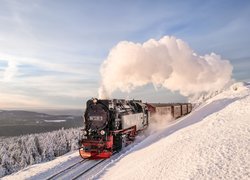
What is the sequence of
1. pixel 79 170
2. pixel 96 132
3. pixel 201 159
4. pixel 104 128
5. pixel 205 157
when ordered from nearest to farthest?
pixel 201 159 < pixel 205 157 < pixel 79 170 < pixel 104 128 < pixel 96 132

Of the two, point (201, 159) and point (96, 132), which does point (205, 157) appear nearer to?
point (201, 159)

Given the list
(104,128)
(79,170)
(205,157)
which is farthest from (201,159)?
(104,128)

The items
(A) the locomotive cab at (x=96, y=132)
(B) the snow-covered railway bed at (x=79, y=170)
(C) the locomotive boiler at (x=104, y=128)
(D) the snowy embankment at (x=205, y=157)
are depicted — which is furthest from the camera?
(C) the locomotive boiler at (x=104, y=128)

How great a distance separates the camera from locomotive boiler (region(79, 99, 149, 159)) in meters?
20.0

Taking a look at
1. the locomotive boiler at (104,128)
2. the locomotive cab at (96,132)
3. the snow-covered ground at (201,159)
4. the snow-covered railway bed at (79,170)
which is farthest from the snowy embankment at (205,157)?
the locomotive boiler at (104,128)

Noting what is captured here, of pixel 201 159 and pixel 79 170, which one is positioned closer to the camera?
pixel 201 159

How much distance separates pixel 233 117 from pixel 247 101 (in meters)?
3.85

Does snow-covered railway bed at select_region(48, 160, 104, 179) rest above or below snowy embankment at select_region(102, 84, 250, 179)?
below

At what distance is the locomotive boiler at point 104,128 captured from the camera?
19969mm

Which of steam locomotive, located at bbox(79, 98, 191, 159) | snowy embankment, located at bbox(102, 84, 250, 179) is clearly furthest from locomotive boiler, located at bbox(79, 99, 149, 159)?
snowy embankment, located at bbox(102, 84, 250, 179)

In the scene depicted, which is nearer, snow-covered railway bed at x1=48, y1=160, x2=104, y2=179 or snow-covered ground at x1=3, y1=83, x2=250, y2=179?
snow-covered ground at x1=3, y1=83, x2=250, y2=179

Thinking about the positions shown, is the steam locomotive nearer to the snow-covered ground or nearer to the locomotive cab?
the locomotive cab

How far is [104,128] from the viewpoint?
2094 cm

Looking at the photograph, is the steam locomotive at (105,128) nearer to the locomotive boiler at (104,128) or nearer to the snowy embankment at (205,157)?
the locomotive boiler at (104,128)
